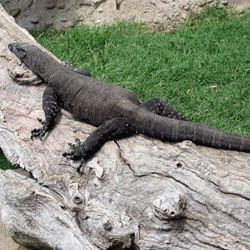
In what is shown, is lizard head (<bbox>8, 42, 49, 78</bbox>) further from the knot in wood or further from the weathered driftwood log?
the knot in wood

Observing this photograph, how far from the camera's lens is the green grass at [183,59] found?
23.9 feet

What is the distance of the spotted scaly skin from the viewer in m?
4.33

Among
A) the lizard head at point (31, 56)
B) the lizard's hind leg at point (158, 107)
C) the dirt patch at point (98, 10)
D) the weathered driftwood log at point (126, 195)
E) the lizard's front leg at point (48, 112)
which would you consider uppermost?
the dirt patch at point (98, 10)

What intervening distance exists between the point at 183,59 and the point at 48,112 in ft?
12.6

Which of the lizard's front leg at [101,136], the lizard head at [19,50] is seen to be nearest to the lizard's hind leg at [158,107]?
the lizard's front leg at [101,136]

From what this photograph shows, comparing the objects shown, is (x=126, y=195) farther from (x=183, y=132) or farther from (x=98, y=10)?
(x=98, y=10)

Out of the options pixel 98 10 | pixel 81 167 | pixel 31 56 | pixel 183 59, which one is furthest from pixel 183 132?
pixel 98 10

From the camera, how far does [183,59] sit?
845 centimetres

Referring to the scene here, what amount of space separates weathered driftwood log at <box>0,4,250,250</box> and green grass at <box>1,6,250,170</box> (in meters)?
2.58

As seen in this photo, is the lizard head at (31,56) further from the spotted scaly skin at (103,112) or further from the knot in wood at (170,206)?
the knot in wood at (170,206)

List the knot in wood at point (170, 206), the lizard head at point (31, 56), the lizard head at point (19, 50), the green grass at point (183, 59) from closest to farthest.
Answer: the knot in wood at point (170, 206) < the lizard head at point (31, 56) < the lizard head at point (19, 50) < the green grass at point (183, 59)

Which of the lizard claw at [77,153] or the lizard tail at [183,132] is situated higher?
the lizard tail at [183,132]

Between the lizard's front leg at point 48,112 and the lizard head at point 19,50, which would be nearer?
the lizard's front leg at point 48,112

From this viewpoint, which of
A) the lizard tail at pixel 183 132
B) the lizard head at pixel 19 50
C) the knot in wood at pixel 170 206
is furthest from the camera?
the lizard head at pixel 19 50
